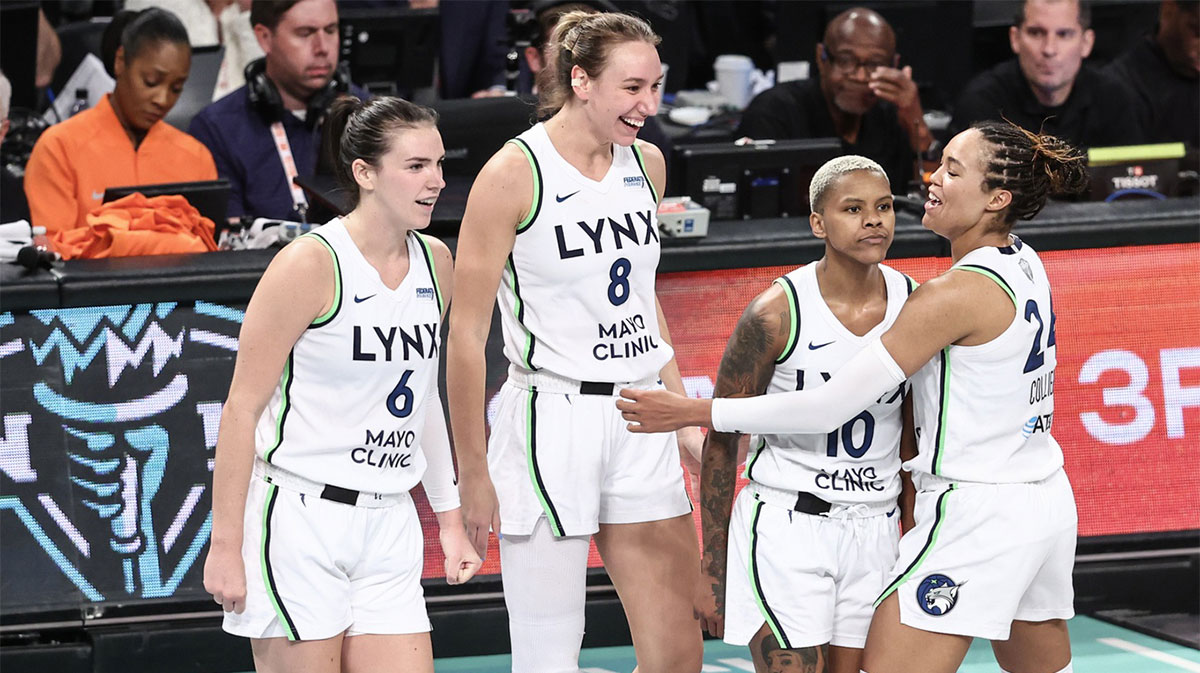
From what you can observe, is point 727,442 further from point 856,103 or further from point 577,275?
point 856,103

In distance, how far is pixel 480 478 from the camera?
153 inches

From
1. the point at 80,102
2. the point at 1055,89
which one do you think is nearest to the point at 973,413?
the point at 1055,89

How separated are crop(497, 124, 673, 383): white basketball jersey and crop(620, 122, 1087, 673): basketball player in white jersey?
0.31 m

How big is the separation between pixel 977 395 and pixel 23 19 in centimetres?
497

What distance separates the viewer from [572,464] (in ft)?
12.8

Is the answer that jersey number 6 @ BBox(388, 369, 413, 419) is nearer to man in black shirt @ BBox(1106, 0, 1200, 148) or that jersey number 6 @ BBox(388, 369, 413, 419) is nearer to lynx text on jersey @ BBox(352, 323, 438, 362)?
lynx text on jersey @ BBox(352, 323, 438, 362)

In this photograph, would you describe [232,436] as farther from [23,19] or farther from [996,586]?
[23,19]

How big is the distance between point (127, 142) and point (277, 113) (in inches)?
23.4

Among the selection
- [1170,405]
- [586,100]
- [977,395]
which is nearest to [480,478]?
[586,100]

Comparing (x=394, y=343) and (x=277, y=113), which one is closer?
(x=394, y=343)

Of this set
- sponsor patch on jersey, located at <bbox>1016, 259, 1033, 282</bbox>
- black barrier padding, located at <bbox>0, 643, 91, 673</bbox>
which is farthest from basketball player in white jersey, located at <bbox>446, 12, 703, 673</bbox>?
black barrier padding, located at <bbox>0, 643, 91, 673</bbox>

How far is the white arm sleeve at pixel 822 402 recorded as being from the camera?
3.54 meters

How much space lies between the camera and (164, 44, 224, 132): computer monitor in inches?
296

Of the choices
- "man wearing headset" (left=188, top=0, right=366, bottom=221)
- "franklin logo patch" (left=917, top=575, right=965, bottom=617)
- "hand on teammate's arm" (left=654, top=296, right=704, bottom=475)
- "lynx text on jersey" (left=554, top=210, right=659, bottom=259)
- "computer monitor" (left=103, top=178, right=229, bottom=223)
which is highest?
"man wearing headset" (left=188, top=0, right=366, bottom=221)
